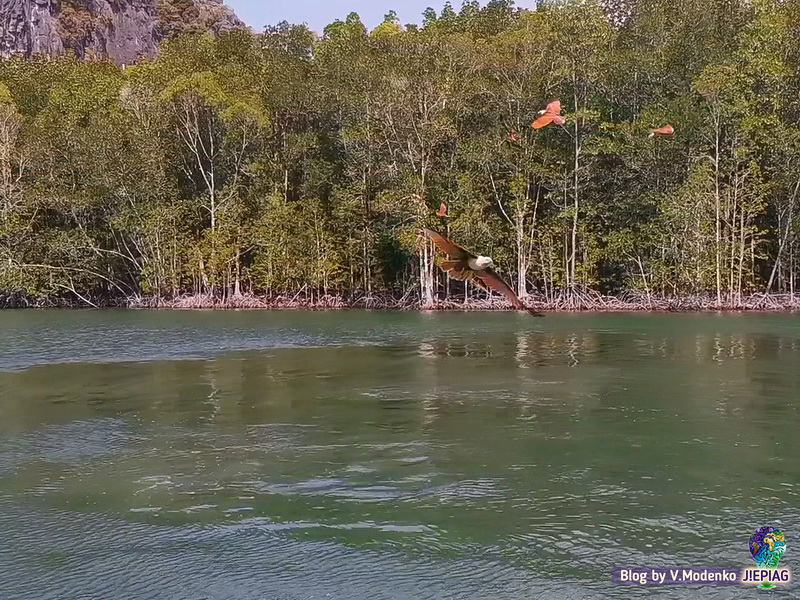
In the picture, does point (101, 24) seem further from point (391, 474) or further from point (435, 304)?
point (391, 474)

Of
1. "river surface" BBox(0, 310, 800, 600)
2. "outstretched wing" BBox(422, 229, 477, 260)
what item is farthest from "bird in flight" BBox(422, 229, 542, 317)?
"river surface" BBox(0, 310, 800, 600)

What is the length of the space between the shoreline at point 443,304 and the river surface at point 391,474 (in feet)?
44.9

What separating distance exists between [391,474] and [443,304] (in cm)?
2484

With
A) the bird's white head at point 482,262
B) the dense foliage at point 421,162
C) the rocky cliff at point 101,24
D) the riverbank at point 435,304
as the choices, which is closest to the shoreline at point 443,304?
Result: the riverbank at point 435,304

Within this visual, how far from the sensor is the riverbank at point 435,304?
29875 mm

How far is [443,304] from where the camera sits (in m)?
32.9

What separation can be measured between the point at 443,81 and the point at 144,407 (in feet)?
75.8

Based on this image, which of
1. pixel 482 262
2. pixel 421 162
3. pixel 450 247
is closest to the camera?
pixel 482 262

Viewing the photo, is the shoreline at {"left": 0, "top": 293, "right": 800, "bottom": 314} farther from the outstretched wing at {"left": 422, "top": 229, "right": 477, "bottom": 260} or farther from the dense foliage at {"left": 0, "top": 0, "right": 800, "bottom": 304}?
the outstretched wing at {"left": 422, "top": 229, "right": 477, "bottom": 260}

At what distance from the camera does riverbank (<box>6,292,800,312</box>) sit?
98.0 ft

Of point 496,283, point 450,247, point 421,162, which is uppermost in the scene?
point 421,162

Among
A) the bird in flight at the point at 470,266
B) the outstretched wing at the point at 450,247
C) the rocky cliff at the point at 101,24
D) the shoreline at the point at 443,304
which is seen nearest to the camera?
the outstretched wing at the point at 450,247

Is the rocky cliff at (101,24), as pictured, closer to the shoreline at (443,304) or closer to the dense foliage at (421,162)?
the dense foliage at (421,162)

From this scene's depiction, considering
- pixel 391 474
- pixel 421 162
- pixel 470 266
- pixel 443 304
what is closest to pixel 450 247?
pixel 470 266
